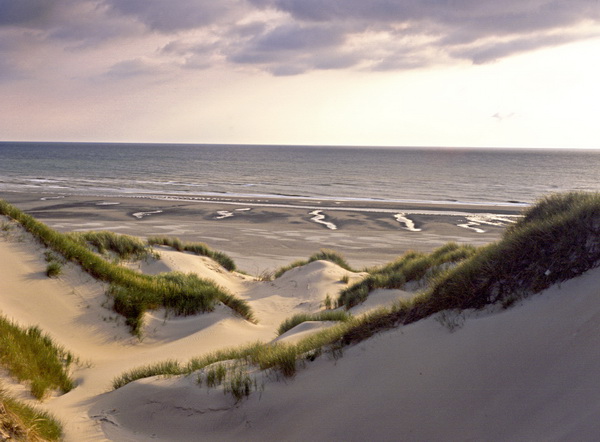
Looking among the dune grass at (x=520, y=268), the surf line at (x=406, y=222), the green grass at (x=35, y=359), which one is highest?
the dune grass at (x=520, y=268)

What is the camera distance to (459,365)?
4246 millimetres

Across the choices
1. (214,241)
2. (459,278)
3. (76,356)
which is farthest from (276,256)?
(459,278)

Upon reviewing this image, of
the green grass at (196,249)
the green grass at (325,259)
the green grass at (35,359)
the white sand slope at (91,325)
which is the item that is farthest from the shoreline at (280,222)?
the green grass at (35,359)

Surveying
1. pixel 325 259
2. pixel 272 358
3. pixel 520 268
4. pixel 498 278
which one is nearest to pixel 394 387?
pixel 272 358

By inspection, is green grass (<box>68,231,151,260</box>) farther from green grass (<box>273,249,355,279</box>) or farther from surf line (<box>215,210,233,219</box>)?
surf line (<box>215,210,233,219</box>)

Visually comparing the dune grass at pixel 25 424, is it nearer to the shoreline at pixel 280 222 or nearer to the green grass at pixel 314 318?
the green grass at pixel 314 318

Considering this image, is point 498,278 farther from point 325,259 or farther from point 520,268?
point 325,259

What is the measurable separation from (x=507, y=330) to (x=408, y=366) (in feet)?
Answer: 3.20

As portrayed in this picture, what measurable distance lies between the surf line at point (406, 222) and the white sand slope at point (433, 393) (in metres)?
24.8

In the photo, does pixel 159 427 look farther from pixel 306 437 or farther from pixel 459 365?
pixel 459 365

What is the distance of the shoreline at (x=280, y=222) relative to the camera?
76.8ft

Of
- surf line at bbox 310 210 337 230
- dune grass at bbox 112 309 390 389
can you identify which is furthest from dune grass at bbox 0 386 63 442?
surf line at bbox 310 210 337 230

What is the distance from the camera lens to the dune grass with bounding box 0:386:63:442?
3.48 meters

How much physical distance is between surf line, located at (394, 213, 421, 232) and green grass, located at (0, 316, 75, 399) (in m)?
Result: 24.3
